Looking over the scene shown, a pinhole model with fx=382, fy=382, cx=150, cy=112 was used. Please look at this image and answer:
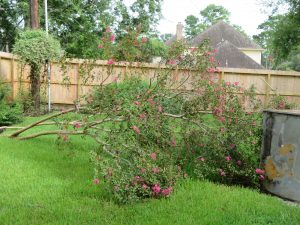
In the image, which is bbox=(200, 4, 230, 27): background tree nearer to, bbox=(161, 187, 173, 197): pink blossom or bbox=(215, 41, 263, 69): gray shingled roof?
bbox=(215, 41, 263, 69): gray shingled roof

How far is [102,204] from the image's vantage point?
13.8ft

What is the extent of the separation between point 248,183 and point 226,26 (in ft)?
110

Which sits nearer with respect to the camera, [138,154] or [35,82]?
[138,154]

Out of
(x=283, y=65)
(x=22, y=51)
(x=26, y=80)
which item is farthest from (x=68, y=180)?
(x=283, y=65)

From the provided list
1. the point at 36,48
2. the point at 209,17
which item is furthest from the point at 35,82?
the point at 209,17

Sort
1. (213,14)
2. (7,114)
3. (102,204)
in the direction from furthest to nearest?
(213,14), (7,114), (102,204)

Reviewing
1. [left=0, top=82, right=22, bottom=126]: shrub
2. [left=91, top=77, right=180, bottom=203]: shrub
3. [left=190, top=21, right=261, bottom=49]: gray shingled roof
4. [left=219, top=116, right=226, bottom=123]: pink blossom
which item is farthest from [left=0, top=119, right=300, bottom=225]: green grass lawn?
[left=190, top=21, right=261, bottom=49]: gray shingled roof

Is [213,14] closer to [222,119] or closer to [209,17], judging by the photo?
[209,17]

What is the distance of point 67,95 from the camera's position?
15219 millimetres

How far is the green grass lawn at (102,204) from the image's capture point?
378cm

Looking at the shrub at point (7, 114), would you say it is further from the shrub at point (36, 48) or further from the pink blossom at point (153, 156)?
the pink blossom at point (153, 156)

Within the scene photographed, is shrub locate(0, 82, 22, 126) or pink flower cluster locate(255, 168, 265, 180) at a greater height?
pink flower cluster locate(255, 168, 265, 180)

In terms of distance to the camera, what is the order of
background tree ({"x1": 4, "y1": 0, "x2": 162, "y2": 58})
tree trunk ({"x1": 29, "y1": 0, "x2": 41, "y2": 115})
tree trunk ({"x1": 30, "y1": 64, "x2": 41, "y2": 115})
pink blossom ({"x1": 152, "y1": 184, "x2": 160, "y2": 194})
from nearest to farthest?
pink blossom ({"x1": 152, "y1": 184, "x2": 160, "y2": 194}) → tree trunk ({"x1": 30, "y1": 64, "x2": 41, "y2": 115}) → tree trunk ({"x1": 29, "y1": 0, "x2": 41, "y2": 115}) → background tree ({"x1": 4, "y1": 0, "x2": 162, "y2": 58})

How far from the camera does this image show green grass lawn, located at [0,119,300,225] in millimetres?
3775
